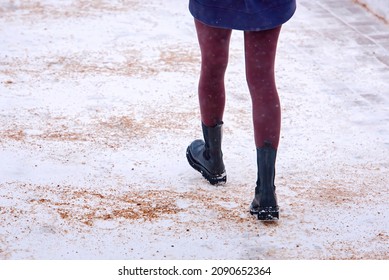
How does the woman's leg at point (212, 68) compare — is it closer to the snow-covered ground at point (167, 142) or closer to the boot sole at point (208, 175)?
the boot sole at point (208, 175)

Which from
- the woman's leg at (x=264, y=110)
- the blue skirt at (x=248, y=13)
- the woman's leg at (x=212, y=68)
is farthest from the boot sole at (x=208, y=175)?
the blue skirt at (x=248, y=13)

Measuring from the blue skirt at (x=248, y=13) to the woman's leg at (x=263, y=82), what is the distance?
63 mm

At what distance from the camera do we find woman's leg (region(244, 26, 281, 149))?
334 centimetres

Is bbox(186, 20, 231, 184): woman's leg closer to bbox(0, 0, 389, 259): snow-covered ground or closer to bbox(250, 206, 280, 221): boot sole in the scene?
bbox(0, 0, 389, 259): snow-covered ground

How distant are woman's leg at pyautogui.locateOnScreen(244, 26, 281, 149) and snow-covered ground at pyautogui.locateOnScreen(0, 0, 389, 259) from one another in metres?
0.40

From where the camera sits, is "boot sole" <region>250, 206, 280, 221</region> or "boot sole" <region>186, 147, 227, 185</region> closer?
"boot sole" <region>250, 206, 280, 221</region>

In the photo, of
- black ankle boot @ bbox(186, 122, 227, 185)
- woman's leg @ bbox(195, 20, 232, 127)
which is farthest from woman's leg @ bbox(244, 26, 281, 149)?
black ankle boot @ bbox(186, 122, 227, 185)

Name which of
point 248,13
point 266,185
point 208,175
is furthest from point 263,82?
point 208,175

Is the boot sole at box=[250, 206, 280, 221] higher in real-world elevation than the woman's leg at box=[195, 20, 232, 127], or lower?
lower

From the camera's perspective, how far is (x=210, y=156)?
388 centimetres

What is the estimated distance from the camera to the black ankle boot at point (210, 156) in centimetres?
384

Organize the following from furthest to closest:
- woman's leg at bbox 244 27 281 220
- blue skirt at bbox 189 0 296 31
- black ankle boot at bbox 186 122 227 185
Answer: black ankle boot at bbox 186 122 227 185 → woman's leg at bbox 244 27 281 220 → blue skirt at bbox 189 0 296 31

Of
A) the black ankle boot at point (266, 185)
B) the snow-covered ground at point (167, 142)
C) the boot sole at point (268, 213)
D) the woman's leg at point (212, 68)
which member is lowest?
the snow-covered ground at point (167, 142)

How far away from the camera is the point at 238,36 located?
6.38 meters
